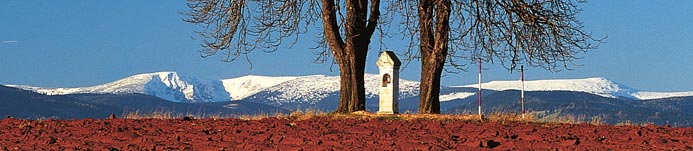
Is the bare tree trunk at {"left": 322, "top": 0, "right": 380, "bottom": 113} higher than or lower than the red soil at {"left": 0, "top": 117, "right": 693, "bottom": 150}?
higher

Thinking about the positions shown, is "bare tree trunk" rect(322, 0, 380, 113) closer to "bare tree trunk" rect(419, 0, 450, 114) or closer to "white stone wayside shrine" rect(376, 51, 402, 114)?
"white stone wayside shrine" rect(376, 51, 402, 114)

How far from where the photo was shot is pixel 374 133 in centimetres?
2291

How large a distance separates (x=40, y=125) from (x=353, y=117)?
675cm

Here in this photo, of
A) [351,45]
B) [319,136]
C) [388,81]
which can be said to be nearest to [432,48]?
[388,81]

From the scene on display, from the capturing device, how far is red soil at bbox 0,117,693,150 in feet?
66.1

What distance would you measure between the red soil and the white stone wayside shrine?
16.2 feet

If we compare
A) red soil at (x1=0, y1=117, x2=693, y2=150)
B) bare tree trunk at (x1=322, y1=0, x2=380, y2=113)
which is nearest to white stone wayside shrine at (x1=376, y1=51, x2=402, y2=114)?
bare tree trunk at (x1=322, y1=0, x2=380, y2=113)

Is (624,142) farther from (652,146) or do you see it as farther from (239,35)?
(239,35)

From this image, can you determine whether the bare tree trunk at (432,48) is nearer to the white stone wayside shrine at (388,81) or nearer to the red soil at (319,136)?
the white stone wayside shrine at (388,81)

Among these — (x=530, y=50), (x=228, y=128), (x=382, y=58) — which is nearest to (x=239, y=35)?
(x=382, y=58)

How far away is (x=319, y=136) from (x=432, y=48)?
423 inches

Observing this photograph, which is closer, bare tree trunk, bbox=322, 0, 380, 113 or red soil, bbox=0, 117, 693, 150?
red soil, bbox=0, 117, 693, 150

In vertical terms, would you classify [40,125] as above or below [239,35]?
below

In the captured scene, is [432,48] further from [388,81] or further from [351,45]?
[351,45]
